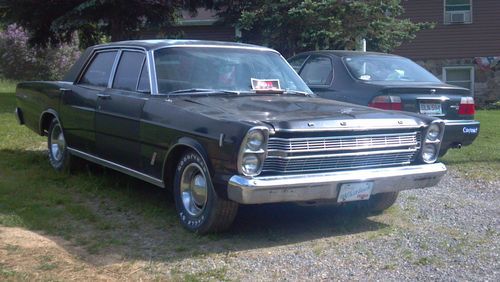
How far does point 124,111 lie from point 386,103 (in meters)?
3.27

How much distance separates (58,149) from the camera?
312 inches

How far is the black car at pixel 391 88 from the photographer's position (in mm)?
8070

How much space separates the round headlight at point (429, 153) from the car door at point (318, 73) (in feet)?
9.23

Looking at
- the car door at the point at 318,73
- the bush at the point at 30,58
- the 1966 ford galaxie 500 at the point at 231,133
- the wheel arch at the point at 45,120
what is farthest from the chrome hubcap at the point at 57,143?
the bush at the point at 30,58

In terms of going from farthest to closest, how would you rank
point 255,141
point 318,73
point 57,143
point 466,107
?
point 318,73 → point 466,107 → point 57,143 → point 255,141

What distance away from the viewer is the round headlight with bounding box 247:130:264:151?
4840mm

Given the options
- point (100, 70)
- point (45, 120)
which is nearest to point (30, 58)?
point (45, 120)

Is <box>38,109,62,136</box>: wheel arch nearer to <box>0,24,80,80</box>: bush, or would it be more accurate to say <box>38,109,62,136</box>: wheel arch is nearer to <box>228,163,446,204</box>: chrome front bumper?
<box>228,163,446,204</box>: chrome front bumper

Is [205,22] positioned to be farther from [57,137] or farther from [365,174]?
[365,174]

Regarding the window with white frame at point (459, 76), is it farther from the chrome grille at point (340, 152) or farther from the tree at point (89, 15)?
the chrome grille at point (340, 152)


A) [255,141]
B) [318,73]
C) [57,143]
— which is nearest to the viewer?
[255,141]

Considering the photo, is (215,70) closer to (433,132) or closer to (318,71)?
(433,132)

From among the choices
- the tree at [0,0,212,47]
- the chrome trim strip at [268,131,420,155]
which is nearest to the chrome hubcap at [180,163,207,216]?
the chrome trim strip at [268,131,420,155]

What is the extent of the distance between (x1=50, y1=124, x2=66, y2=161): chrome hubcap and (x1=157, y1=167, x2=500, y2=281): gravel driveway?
2.63m
